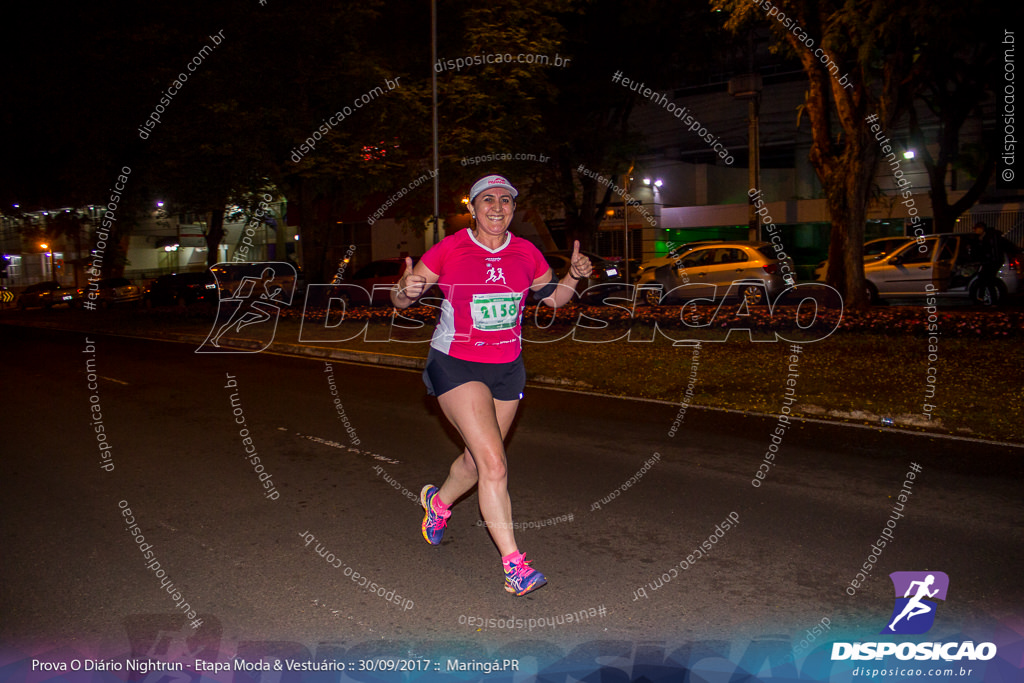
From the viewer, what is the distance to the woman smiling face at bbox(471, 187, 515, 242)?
4539 millimetres

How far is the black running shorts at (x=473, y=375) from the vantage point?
4.50 m

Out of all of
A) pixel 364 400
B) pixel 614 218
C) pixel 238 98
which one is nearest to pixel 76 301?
pixel 238 98

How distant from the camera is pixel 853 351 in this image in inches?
495

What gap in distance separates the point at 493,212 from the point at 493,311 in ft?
1.69

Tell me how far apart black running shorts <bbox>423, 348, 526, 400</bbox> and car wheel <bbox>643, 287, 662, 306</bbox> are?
16011 millimetres

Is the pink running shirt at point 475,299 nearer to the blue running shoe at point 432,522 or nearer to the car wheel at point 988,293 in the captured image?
the blue running shoe at point 432,522

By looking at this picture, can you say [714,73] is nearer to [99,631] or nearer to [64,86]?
[64,86]

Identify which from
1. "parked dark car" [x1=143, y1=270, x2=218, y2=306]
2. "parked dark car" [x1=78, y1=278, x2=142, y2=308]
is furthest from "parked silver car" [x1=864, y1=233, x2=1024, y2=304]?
"parked dark car" [x1=78, y1=278, x2=142, y2=308]

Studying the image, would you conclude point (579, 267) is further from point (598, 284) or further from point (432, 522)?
point (598, 284)

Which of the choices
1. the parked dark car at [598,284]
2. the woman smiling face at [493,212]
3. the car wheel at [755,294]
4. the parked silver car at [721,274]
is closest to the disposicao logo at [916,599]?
the woman smiling face at [493,212]

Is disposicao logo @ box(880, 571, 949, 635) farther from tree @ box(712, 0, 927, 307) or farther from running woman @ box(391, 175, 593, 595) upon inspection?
tree @ box(712, 0, 927, 307)

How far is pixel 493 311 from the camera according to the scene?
4520 mm

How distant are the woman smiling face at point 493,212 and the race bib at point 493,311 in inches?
12.9

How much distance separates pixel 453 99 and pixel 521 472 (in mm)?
15394
